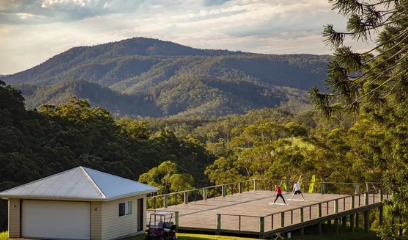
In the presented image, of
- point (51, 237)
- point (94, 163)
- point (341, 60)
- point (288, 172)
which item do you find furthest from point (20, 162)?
point (341, 60)

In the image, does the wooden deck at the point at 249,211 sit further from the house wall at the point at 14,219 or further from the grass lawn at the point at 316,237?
the house wall at the point at 14,219

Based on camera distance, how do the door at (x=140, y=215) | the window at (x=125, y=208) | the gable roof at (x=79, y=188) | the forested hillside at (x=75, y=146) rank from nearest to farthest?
1. the gable roof at (x=79, y=188)
2. the window at (x=125, y=208)
3. the door at (x=140, y=215)
4. the forested hillside at (x=75, y=146)

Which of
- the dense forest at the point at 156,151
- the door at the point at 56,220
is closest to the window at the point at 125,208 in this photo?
the door at the point at 56,220

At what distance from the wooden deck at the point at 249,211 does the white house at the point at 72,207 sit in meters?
3.16

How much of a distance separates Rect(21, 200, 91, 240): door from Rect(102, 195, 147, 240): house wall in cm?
53

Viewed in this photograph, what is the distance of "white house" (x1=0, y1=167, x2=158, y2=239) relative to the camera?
2319cm

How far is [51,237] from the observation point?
2373 centimetres

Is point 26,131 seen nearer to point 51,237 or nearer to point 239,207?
point 239,207

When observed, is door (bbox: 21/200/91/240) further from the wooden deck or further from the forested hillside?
the forested hillside

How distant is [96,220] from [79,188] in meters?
1.23

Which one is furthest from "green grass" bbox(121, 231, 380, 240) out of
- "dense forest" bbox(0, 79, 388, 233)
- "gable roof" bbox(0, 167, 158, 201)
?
"dense forest" bbox(0, 79, 388, 233)

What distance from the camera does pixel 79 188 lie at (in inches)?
925

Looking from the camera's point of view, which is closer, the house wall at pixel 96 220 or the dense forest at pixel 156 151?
the house wall at pixel 96 220

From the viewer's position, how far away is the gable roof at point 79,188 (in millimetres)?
23078
